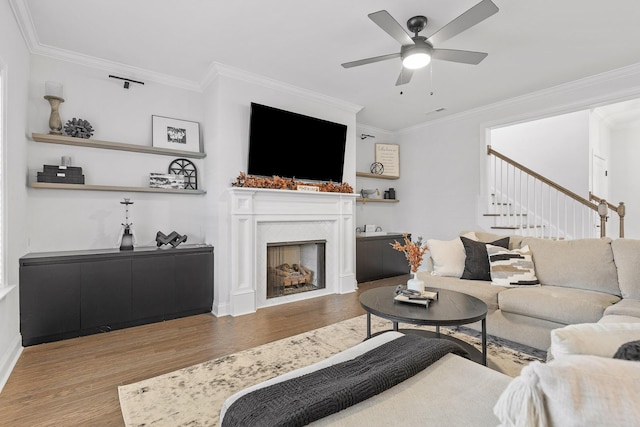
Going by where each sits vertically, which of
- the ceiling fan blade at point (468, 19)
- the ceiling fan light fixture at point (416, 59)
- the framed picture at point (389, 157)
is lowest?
the framed picture at point (389, 157)

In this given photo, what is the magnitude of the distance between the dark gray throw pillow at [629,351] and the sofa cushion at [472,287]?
214cm

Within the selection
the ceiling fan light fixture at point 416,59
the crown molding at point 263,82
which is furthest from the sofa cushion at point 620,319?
the crown molding at point 263,82

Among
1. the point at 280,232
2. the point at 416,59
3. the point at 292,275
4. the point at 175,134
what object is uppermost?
the point at 416,59

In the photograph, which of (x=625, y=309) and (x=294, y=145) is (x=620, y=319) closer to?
(x=625, y=309)

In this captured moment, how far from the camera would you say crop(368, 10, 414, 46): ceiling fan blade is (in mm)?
2215

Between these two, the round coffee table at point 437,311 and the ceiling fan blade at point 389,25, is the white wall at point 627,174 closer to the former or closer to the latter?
the round coffee table at point 437,311

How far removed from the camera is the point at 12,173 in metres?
2.51

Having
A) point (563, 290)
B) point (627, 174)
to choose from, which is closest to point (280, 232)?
point (563, 290)

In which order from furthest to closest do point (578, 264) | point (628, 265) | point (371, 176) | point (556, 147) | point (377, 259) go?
point (371, 176)
point (556, 147)
point (377, 259)
point (578, 264)
point (628, 265)

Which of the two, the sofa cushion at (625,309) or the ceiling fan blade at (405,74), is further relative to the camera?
the ceiling fan blade at (405,74)

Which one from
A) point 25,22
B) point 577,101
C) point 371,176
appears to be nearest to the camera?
point 25,22

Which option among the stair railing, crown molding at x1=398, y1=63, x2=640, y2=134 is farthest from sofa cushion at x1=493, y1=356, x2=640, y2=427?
the stair railing

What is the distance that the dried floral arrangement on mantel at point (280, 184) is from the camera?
366 centimetres

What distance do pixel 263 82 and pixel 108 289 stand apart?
9.26ft
